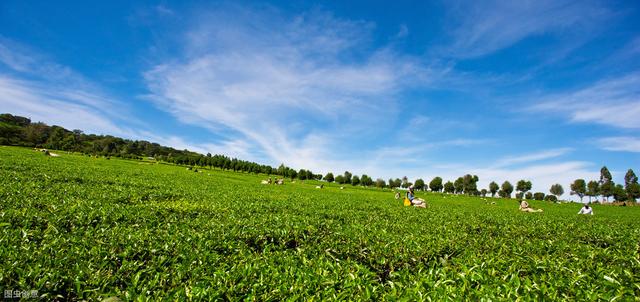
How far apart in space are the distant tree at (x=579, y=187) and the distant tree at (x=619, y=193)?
14.3 metres

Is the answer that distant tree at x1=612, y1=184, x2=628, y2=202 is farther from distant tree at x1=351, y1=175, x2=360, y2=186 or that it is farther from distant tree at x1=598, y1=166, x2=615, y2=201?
distant tree at x1=351, y1=175, x2=360, y2=186

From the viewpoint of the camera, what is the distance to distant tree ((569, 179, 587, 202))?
5069 inches

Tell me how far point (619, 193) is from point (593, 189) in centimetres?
1278

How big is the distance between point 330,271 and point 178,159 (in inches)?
6130

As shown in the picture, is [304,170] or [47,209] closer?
[47,209]

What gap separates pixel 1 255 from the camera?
4766mm

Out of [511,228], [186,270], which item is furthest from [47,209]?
[511,228]

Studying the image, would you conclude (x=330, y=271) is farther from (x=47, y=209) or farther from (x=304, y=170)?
(x=304, y=170)

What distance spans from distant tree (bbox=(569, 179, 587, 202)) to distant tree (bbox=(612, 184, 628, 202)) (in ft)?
46.9

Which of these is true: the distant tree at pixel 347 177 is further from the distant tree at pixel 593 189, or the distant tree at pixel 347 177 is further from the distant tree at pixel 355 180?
the distant tree at pixel 593 189

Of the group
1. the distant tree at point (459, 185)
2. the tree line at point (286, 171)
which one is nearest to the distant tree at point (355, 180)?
the tree line at point (286, 171)

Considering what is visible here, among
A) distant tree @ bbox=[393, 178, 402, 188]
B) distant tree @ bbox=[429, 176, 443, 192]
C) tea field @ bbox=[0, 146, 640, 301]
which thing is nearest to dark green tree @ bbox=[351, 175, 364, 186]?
distant tree @ bbox=[393, 178, 402, 188]

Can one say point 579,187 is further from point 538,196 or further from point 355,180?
point 355,180

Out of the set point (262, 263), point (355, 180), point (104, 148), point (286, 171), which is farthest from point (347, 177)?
point (262, 263)
